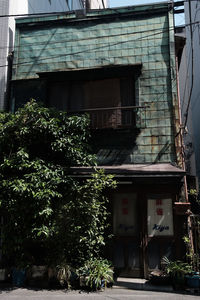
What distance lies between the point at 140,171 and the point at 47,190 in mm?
3349

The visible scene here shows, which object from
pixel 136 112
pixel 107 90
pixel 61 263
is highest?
pixel 107 90

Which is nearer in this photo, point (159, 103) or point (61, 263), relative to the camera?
point (61, 263)

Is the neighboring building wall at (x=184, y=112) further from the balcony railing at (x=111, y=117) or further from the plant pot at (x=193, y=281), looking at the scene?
the plant pot at (x=193, y=281)

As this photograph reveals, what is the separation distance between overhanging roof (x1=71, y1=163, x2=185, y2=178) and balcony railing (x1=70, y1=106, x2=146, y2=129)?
178 cm

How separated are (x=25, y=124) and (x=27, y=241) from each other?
12.8 ft

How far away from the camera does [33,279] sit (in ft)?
28.4

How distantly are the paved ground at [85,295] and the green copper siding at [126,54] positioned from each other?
15.2ft

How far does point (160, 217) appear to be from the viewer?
9.98 m

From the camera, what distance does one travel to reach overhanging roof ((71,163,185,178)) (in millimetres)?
9336

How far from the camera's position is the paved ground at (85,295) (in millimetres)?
7523

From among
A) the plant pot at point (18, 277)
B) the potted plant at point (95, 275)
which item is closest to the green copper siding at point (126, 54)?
the potted plant at point (95, 275)

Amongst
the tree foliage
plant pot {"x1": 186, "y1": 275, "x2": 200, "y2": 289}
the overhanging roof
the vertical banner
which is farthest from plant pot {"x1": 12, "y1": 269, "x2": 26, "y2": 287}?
plant pot {"x1": 186, "y1": 275, "x2": 200, "y2": 289}

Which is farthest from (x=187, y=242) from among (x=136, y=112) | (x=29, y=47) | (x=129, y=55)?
(x=29, y=47)

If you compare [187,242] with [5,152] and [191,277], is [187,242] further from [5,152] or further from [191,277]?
[5,152]
